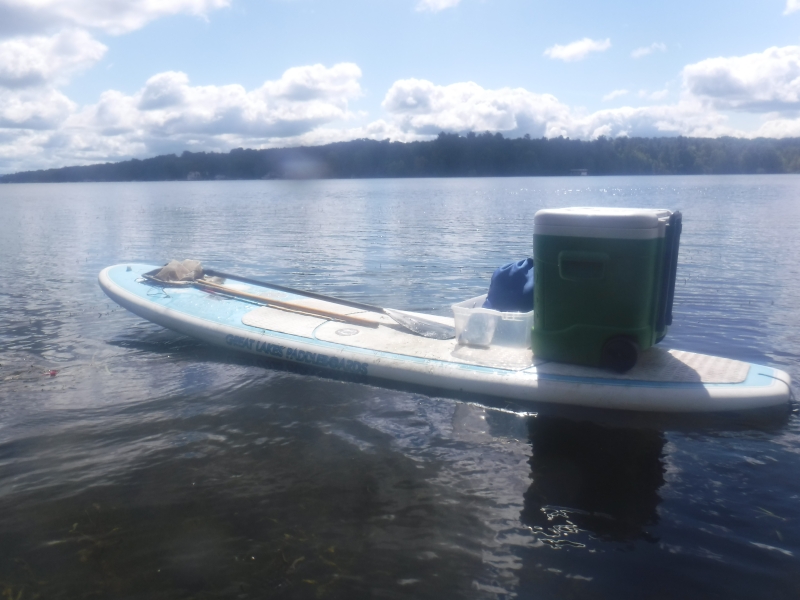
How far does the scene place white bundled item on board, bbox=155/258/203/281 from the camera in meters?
9.12

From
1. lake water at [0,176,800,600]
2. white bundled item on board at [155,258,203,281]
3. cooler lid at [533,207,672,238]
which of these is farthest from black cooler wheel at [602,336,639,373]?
white bundled item on board at [155,258,203,281]

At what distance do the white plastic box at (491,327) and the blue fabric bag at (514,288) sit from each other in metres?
0.22

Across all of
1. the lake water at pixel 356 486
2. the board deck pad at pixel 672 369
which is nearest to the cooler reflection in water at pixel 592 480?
the lake water at pixel 356 486

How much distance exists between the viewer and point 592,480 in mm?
4461

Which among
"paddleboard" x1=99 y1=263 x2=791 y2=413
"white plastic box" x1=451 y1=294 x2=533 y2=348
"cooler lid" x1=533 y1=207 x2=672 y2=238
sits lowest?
"paddleboard" x1=99 y1=263 x2=791 y2=413

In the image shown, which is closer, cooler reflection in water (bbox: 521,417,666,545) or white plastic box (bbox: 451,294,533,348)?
cooler reflection in water (bbox: 521,417,666,545)

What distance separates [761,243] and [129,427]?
53.1 ft

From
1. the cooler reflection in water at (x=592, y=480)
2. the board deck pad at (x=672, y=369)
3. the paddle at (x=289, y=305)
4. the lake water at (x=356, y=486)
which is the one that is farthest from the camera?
the paddle at (x=289, y=305)

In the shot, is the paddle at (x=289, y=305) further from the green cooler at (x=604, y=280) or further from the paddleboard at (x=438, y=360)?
the green cooler at (x=604, y=280)

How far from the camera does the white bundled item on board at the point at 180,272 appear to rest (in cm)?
912

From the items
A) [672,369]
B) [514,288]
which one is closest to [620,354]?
[672,369]

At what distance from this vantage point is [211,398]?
6125mm

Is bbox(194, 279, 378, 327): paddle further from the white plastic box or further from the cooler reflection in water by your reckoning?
the cooler reflection in water

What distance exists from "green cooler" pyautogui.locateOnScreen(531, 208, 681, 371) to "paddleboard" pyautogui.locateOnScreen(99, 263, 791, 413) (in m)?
0.26
